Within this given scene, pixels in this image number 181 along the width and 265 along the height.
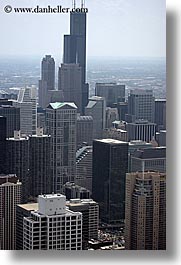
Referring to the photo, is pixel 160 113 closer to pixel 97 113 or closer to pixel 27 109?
pixel 97 113

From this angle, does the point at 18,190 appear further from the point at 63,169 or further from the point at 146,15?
the point at 146,15

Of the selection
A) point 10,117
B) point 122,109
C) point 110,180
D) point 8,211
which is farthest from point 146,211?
point 10,117

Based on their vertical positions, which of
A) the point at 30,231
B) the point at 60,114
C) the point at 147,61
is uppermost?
the point at 147,61

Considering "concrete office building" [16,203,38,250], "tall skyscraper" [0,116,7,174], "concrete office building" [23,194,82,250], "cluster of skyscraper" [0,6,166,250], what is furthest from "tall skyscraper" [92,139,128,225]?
"tall skyscraper" [0,116,7,174]

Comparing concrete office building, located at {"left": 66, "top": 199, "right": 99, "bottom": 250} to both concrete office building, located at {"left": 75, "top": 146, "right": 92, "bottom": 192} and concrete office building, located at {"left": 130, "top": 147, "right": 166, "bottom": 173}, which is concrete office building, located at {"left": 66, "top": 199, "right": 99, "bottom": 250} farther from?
concrete office building, located at {"left": 130, "top": 147, "right": 166, "bottom": 173}

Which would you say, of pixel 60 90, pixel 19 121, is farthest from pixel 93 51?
pixel 19 121
